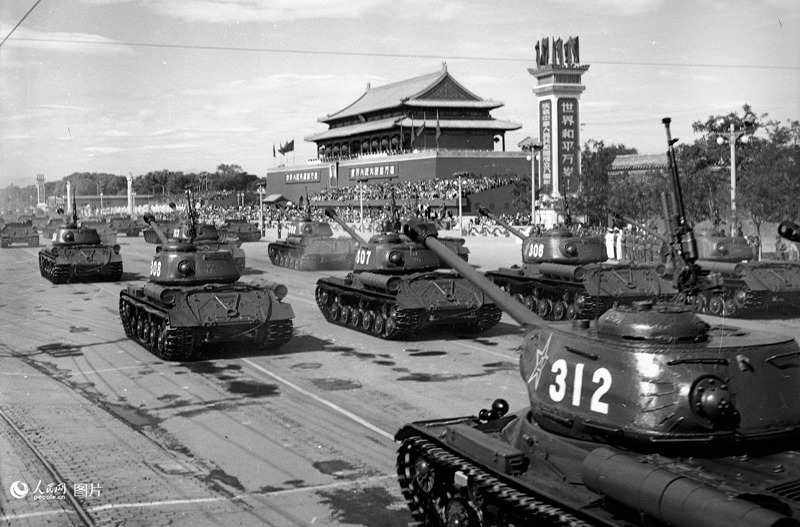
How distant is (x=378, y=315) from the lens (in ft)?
65.7

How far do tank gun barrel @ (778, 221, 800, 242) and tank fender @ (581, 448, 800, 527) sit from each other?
6.18 ft

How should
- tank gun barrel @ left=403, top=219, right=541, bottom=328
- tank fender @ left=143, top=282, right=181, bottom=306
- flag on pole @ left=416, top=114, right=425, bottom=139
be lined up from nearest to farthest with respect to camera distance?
tank gun barrel @ left=403, top=219, right=541, bottom=328 → tank fender @ left=143, top=282, right=181, bottom=306 → flag on pole @ left=416, top=114, right=425, bottom=139

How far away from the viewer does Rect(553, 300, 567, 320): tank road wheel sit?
73.8 feet

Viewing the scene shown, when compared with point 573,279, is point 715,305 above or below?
below

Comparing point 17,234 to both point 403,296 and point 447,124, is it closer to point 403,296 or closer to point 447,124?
point 447,124

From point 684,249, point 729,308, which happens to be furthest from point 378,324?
point 684,249

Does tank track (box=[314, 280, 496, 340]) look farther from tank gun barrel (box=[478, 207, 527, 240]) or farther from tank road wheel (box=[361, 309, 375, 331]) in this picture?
tank gun barrel (box=[478, 207, 527, 240])

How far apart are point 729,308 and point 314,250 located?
18.7m

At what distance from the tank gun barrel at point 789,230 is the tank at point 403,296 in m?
12.4

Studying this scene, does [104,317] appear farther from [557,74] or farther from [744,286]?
[557,74]

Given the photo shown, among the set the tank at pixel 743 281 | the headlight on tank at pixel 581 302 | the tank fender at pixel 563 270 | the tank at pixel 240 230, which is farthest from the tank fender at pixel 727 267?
the tank at pixel 240 230

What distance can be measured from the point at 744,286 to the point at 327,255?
19.2 m

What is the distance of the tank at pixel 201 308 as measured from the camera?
16.8 meters

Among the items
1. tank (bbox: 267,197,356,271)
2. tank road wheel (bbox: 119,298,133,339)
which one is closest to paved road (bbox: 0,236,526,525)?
tank road wheel (bbox: 119,298,133,339)
